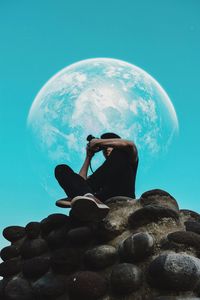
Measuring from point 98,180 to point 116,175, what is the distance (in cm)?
27

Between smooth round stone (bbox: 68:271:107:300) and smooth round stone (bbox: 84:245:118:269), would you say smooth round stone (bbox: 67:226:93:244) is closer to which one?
smooth round stone (bbox: 84:245:118:269)

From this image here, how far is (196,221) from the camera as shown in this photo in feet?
15.2

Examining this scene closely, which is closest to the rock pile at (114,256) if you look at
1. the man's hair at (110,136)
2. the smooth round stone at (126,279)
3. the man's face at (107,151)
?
the smooth round stone at (126,279)

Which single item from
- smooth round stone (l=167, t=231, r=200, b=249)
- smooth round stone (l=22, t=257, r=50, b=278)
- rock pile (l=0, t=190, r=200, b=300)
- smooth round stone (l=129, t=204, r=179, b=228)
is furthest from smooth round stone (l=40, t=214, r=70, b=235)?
smooth round stone (l=167, t=231, r=200, b=249)

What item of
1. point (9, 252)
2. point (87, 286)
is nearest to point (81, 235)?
point (87, 286)

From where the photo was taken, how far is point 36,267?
173 inches

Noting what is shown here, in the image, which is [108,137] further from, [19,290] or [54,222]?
[19,290]

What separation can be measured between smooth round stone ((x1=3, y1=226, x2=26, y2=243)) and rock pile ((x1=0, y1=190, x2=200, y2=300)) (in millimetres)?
154

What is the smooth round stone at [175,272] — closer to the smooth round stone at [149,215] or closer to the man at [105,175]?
the smooth round stone at [149,215]

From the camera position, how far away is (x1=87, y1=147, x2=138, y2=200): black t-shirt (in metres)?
4.79

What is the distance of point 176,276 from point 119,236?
0.94m

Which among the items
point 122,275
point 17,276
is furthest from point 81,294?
point 17,276

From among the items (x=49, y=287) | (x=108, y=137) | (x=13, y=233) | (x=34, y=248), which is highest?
(x=108, y=137)

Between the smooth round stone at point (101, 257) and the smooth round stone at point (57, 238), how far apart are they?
56cm
